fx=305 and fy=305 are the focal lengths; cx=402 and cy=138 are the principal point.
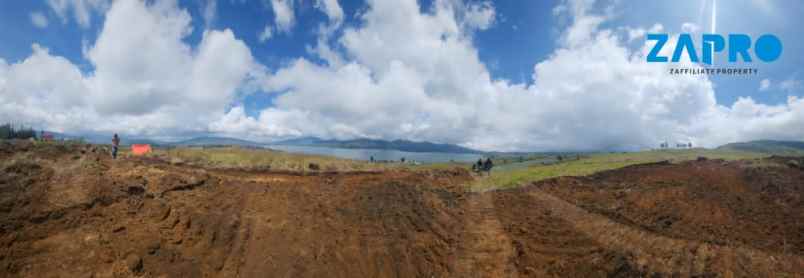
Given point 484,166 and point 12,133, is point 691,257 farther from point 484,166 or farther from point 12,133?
point 12,133

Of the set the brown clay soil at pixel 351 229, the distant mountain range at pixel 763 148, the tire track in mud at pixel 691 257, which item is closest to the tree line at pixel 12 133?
the brown clay soil at pixel 351 229

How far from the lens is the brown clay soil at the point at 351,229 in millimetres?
8125

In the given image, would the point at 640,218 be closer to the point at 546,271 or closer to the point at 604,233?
the point at 604,233

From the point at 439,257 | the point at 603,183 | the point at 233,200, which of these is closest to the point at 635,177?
the point at 603,183

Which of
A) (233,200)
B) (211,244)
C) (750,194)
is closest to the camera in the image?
(211,244)

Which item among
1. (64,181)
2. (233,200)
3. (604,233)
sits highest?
(64,181)

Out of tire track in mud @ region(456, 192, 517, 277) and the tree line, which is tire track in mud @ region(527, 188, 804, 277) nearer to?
tire track in mud @ region(456, 192, 517, 277)

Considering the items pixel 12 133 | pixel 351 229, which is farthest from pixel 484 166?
pixel 12 133

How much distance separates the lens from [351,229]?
1224cm

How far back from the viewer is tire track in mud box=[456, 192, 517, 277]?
10719mm

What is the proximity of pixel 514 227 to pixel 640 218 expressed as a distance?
529 centimetres

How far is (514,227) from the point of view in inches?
556

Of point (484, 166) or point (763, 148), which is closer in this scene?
point (484, 166)

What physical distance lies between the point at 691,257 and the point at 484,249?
6239mm
